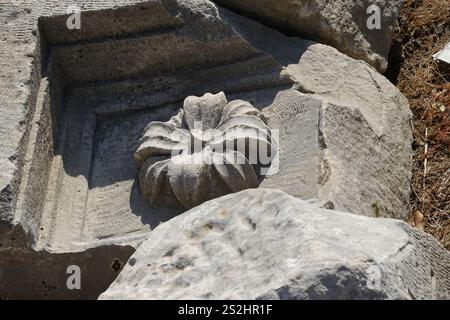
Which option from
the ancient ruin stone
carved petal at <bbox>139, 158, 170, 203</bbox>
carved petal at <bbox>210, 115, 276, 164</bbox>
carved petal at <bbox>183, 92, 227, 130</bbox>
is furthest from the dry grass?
carved petal at <bbox>139, 158, 170, 203</bbox>

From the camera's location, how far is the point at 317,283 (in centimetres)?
261

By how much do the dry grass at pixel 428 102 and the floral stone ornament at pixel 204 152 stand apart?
0.72m

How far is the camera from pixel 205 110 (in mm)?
3881

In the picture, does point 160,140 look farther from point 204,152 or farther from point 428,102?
point 428,102

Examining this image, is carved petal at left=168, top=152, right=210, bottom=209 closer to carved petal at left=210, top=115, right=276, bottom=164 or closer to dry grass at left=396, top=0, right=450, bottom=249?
carved petal at left=210, top=115, right=276, bottom=164

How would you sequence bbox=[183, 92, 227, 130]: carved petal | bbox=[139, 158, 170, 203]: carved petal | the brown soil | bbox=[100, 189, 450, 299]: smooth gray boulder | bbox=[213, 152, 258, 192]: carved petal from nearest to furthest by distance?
bbox=[100, 189, 450, 299]: smooth gray boulder
bbox=[213, 152, 258, 192]: carved petal
bbox=[139, 158, 170, 203]: carved petal
bbox=[183, 92, 227, 130]: carved petal
the brown soil

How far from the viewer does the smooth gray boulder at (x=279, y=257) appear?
2.63 metres

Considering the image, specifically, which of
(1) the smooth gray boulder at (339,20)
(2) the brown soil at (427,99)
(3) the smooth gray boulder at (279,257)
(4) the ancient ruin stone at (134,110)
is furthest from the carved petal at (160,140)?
(2) the brown soil at (427,99)

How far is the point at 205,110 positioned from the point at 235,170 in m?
0.33

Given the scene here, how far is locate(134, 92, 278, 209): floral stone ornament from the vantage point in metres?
3.65

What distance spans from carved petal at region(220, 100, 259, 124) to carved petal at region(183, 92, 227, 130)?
0.07 ft

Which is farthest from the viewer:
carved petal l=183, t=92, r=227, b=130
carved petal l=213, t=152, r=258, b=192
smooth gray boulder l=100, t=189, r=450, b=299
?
carved petal l=183, t=92, r=227, b=130

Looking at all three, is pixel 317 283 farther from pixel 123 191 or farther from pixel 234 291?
pixel 123 191
